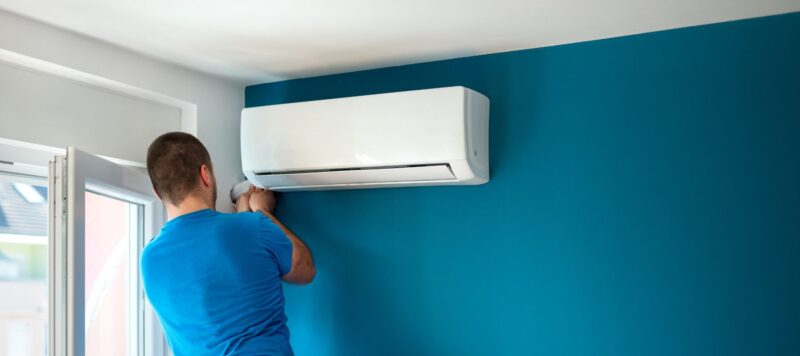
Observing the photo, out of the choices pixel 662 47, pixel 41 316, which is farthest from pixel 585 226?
pixel 41 316

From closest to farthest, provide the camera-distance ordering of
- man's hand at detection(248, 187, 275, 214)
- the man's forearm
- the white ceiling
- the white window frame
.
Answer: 1. the white window frame
2. the white ceiling
3. the man's forearm
4. man's hand at detection(248, 187, 275, 214)

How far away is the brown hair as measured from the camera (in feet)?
7.99

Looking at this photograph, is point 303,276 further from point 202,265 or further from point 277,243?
point 202,265

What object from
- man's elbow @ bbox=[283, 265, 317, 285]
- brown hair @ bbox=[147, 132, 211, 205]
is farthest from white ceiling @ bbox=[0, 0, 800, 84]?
man's elbow @ bbox=[283, 265, 317, 285]

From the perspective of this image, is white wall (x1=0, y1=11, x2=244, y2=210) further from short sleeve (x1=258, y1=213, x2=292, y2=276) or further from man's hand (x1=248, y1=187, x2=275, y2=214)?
short sleeve (x1=258, y1=213, x2=292, y2=276)

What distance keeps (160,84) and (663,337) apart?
176 cm

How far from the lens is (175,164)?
8.00 ft

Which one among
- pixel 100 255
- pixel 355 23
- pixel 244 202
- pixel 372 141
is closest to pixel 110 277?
pixel 100 255

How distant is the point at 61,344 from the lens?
7.18ft

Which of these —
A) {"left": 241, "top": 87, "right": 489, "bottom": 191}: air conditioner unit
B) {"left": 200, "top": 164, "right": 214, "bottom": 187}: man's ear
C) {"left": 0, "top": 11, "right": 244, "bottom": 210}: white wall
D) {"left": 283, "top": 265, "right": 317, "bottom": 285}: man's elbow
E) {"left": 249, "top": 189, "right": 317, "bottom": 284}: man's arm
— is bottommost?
{"left": 283, "top": 265, "right": 317, "bottom": 285}: man's elbow

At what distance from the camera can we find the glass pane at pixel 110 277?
2758 millimetres

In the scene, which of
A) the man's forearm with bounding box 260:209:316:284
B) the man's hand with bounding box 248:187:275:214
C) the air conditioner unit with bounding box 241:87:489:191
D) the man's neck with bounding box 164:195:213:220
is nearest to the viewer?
the man's neck with bounding box 164:195:213:220

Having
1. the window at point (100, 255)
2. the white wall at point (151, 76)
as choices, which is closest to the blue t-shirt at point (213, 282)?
the window at point (100, 255)

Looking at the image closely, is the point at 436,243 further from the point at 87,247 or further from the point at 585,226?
the point at 87,247
